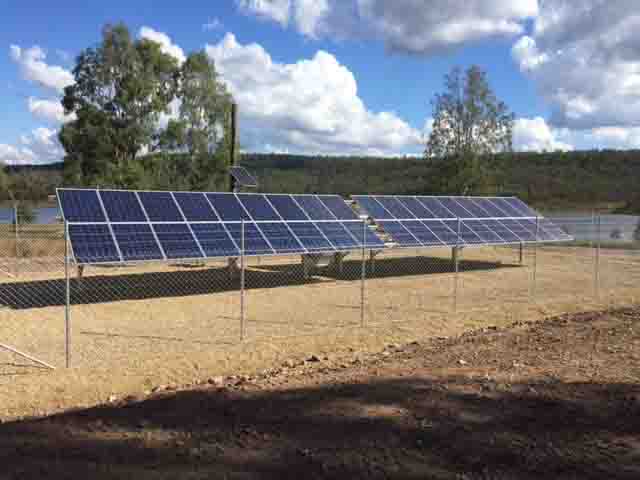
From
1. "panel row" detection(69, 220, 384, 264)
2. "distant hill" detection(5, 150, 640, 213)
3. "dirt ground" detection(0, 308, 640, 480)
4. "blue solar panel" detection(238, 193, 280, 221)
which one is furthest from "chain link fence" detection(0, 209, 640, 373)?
"distant hill" detection(5, 150, 640, 213)

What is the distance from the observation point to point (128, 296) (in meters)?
15.1

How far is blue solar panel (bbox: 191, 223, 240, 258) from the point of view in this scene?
14.4m

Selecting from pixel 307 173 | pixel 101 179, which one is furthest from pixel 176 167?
pixel 307 173

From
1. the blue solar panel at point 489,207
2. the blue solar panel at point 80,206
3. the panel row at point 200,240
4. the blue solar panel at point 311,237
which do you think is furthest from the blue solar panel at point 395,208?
the blue solar panel at point 80,206

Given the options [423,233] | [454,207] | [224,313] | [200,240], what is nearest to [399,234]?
[423,233]

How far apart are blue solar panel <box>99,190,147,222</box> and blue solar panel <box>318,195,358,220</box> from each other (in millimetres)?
7085

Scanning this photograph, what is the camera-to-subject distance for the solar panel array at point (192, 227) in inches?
533

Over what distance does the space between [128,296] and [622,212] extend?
A: 58.9m

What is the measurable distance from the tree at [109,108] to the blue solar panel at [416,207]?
1504 centimetres

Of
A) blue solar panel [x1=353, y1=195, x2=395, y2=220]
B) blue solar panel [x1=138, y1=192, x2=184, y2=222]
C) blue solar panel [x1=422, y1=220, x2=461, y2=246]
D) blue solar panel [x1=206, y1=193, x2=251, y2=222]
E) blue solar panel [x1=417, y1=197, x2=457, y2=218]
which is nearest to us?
blue solar panel [x1=138, y1=192, x2=184, y2=222]

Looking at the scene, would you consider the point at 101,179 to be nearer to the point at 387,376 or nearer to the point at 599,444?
the point at 387,376

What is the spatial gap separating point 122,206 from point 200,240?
A: 2.79 meters

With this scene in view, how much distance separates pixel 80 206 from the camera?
1523 centimetres

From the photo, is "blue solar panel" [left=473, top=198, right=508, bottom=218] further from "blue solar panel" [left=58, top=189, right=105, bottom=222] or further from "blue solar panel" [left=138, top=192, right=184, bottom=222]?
"blue solar panel" [left=58, top=189, right=105, bottom=222]
